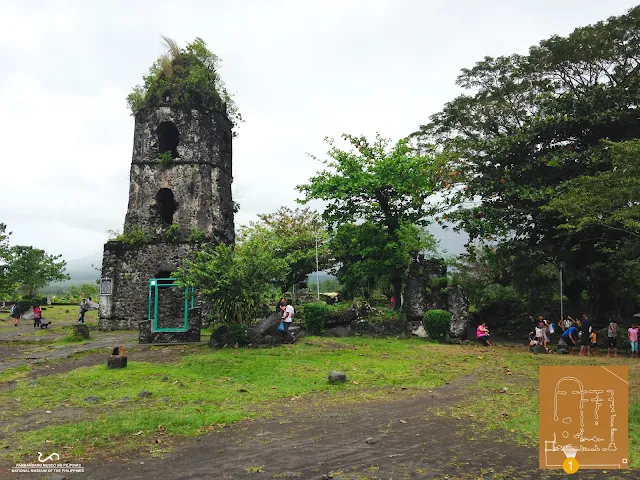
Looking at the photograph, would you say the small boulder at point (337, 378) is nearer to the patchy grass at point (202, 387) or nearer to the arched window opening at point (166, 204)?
the patchy grass at point (202, 387)

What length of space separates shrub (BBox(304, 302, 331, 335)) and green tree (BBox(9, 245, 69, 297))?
25.9m

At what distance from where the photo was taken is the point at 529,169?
58.8 feet

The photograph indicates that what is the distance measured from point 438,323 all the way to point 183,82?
15701mm

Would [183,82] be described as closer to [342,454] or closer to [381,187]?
[381,187]

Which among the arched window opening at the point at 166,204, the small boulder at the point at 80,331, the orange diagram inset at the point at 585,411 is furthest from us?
the arched window opening at the point at 166,204

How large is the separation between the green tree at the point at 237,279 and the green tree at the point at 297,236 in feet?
39.9

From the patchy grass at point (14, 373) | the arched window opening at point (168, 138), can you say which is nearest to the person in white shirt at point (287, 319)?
the patchy grass at point (14, 373)

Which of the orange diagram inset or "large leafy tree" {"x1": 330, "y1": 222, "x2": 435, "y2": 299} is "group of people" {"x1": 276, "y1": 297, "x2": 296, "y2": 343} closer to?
"large leafy tree" {"x1": 330, "y1": 222, "x2": 435, "y2": 299}

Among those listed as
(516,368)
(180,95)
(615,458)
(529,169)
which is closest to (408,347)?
(516,368)

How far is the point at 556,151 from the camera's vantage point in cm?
1744

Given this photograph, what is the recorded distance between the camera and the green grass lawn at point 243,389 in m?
6.47

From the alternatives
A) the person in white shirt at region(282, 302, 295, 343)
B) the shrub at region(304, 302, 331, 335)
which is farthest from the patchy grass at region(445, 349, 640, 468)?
the shrub at region(304, 302, 331, 335)

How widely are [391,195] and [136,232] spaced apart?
11286 mm

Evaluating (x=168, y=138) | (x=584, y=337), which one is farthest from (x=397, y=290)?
(x=168, y=138)
